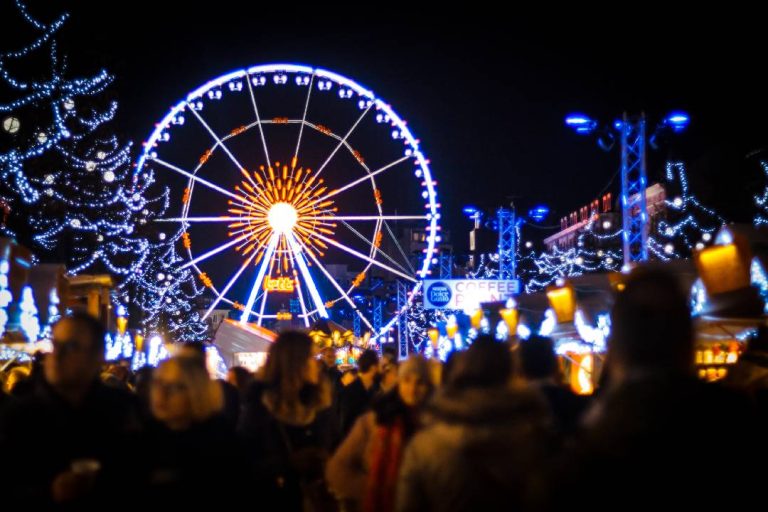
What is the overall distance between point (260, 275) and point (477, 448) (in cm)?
2651

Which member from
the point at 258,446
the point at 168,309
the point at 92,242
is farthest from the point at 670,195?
the point at 258,446

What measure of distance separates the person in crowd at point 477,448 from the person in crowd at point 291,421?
193 centimetres

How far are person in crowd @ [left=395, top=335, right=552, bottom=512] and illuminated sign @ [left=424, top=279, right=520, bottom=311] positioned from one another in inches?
1243

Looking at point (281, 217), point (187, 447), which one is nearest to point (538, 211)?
point (281, 217)

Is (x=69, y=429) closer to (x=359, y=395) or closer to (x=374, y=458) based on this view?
(x=374, y=458)

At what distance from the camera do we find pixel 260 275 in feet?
97.9

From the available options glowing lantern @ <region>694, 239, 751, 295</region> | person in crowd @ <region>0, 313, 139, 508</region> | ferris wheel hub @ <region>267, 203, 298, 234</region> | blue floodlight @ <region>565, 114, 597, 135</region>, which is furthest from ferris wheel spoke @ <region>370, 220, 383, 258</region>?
person in crowd @ <region>0, 313, 139, 508</region>

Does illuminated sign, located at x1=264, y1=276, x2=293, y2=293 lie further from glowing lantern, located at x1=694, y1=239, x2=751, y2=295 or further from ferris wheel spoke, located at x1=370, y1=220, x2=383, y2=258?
glowing lantern, located at x1=694, y1=239, x2=751, y2=295

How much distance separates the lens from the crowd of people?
8.63 feet

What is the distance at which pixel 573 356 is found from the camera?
60.3 feet

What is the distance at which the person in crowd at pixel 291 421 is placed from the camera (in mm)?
5762

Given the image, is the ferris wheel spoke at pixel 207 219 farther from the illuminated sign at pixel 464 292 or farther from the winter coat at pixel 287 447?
the winter coat at pixel 287 447

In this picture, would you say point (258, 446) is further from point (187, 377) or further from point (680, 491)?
point (680, 491)

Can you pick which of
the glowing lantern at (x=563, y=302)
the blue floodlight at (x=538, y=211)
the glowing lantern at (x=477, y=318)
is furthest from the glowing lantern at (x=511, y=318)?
the blue floodlight at (x=538, y=211)
